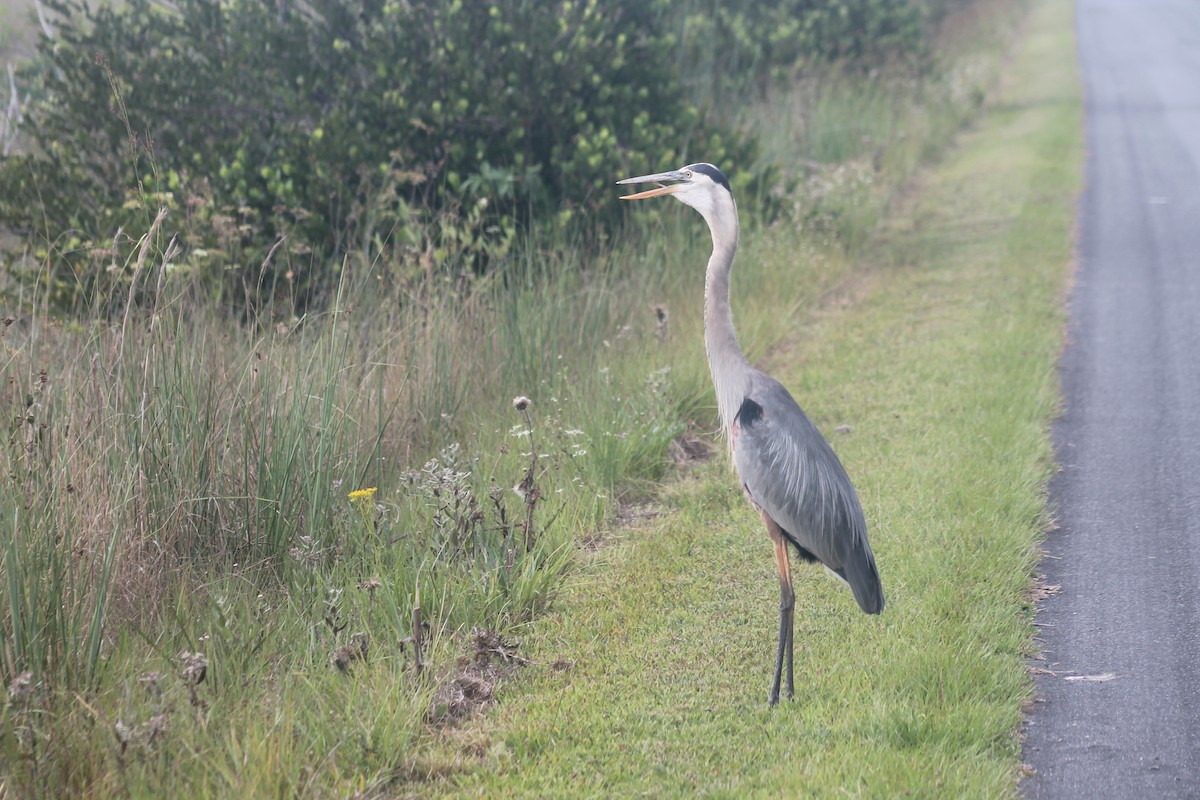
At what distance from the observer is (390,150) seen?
8.94 metres

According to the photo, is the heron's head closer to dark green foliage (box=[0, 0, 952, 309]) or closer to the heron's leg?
the heron's leg

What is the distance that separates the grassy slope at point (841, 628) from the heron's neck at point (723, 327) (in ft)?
3.00

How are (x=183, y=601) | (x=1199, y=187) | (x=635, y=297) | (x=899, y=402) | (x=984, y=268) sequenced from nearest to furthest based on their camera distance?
1. (x=183, y=601)
2. (x=899, y=402)
3. (x=635, y=297)
4. (x=984, y=268)
5. (x=1199, y=187)

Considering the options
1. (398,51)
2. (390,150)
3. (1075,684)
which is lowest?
(1075,684)

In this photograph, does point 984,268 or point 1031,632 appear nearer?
point 1031,632

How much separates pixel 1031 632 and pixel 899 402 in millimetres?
2849

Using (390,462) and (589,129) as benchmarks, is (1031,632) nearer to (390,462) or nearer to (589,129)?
(390,462)

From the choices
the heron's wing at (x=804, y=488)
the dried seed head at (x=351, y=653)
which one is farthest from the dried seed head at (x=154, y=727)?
the heron's wing at (x=804, y=488)

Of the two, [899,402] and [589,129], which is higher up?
[589,129]

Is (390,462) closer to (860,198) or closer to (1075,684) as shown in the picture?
(1075,684)

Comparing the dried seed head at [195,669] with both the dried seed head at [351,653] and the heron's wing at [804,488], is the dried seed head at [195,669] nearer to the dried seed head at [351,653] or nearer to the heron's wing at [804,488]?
the dried seed head at [351,653]

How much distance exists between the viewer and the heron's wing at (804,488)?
14.1 feet

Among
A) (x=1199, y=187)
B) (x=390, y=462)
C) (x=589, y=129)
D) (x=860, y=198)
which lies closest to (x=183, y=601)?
(x=390, y=462)

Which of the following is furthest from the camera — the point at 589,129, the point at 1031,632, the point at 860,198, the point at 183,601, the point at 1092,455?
the point at 860,198
